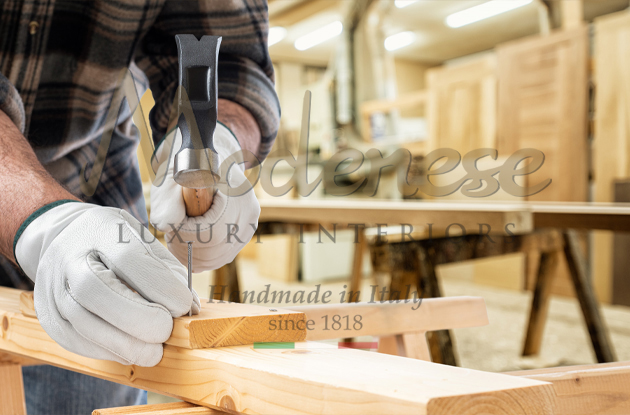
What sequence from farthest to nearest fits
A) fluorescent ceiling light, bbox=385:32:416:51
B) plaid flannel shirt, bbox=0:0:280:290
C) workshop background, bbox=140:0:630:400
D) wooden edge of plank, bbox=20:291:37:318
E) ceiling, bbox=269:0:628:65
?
fluorescent ceiling light, bbox=385:32:416:51 → ceiling, bbox=269:0:628:65 → workshop background, bbox=140:0:630:400 → plaid flannel shirt, bbox=0:0:280:290 → wooden edge of plank, bbox=20:291:37:318

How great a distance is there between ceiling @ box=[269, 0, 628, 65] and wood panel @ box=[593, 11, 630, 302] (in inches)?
75.3

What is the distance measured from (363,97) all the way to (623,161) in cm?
195

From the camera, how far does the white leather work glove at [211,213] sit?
72cm

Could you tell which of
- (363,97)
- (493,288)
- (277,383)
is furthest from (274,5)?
(277,383)

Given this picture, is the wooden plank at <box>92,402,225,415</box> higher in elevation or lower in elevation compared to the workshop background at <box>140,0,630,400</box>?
lower

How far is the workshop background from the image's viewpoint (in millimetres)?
2926

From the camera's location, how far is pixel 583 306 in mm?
2039

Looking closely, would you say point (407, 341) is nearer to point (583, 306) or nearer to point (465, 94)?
point (583, 306)

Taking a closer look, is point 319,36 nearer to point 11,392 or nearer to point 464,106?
point 464,106

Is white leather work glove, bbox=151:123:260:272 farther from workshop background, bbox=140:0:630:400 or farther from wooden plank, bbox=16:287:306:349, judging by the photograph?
workshop background, bbox=140:0:630:400

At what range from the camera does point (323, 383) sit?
0.39m

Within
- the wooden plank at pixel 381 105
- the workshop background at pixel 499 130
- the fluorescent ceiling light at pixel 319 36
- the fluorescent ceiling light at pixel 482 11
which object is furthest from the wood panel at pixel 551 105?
the fluorescent ceiling light at pixel 319 36

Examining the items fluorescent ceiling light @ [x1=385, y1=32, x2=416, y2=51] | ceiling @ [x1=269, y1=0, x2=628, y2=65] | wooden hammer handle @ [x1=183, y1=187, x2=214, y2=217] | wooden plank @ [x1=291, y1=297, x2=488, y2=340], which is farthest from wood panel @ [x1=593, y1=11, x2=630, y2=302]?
fluorescent ceiling light @ [x1=385, y1=32, x2=416, y2=51]

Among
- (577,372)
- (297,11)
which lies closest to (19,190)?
(577,372)
